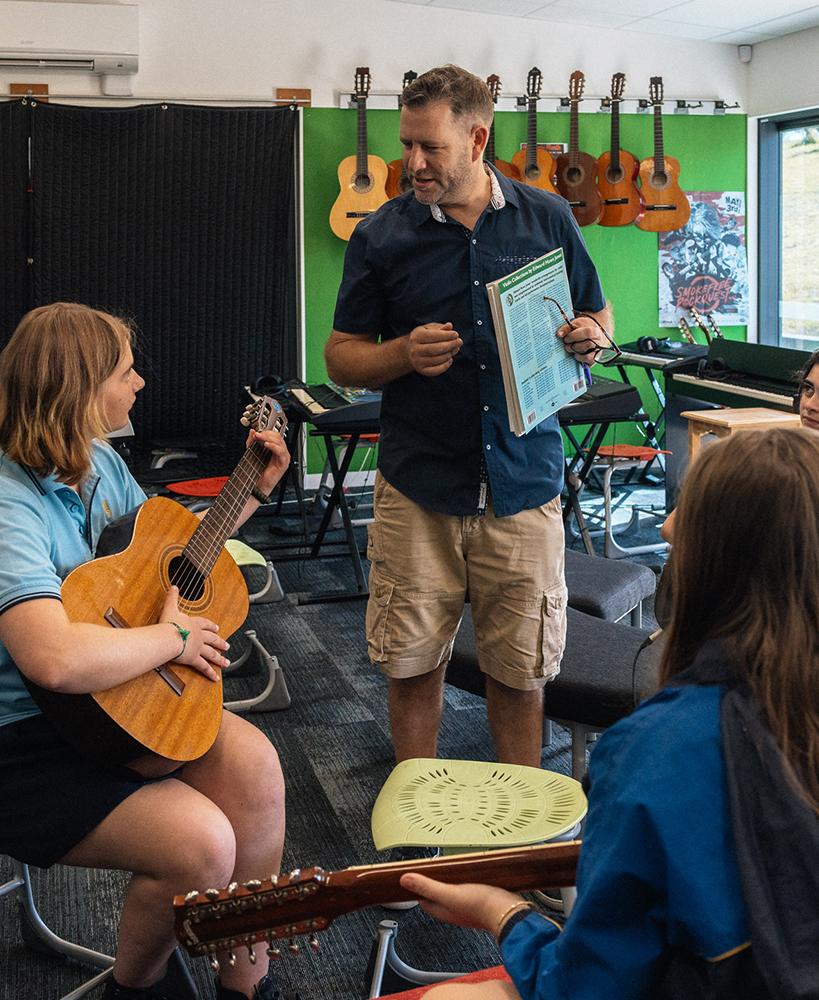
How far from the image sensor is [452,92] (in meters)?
2.13

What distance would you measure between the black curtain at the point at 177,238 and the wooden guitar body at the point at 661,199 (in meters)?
2.13

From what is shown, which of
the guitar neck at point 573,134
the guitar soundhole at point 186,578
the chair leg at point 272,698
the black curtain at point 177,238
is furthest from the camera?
the guitar neck at point 573,134

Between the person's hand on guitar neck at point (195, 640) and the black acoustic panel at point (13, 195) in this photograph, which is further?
the black acoustic panel at point (13, 195)

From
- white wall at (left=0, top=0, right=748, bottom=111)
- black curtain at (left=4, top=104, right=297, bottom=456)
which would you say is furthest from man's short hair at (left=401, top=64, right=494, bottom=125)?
white wall at (left=0, top=0, right=748, bottom=111)

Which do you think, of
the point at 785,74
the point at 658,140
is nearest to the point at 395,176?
the point at 658,140

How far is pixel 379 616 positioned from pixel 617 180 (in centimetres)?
497

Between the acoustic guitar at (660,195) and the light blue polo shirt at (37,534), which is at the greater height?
the acoustic guitar at (660,195)

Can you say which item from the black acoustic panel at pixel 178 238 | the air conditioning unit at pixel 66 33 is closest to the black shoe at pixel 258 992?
the black acoustic panel at pixel 178 238

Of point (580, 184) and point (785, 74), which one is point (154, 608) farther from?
point (785, 74)

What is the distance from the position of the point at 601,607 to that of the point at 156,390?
364 cm

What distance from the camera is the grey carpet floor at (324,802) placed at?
212 centimetres

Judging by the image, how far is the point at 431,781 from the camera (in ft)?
5.59

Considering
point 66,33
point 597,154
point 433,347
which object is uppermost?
point 66,33

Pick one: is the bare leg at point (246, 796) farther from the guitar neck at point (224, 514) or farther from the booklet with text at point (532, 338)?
the booklet with text at point (532, 338)
